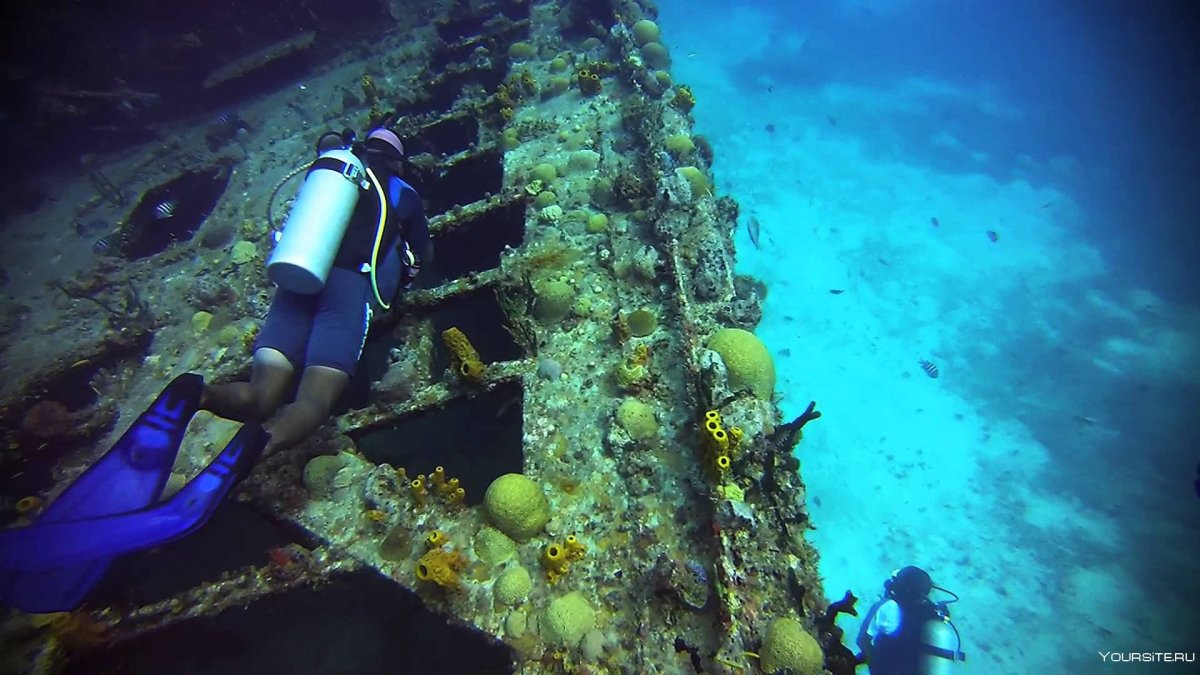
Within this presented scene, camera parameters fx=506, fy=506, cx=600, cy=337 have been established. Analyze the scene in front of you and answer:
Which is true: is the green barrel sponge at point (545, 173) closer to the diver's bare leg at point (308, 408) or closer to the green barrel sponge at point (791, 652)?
the diver's bare leg at point (308, 408)

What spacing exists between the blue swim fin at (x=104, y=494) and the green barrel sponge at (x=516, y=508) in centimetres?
259

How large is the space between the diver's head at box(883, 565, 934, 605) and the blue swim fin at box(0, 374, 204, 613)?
12.9 m

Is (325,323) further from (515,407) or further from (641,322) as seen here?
(641,322)

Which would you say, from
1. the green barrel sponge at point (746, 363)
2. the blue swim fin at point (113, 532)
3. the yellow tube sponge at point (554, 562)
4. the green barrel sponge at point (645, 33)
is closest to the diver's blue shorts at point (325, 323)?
the blue swim fin at point (113, 532)

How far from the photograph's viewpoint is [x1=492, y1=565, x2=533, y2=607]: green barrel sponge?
3.91m

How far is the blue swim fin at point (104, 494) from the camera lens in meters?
3.47

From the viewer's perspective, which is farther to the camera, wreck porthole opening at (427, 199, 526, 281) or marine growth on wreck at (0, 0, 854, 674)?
wreck porthole opening at (427, 199, 526, 281)

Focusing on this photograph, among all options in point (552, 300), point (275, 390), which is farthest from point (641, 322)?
point (275, 390)

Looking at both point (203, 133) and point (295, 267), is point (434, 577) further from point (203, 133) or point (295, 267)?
point (203, 133)

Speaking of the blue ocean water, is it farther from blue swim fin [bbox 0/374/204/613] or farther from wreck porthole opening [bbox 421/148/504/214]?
wreck porthole opening [bbox 421/148/504/214]

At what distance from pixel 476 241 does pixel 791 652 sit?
760cm

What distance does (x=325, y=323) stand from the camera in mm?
5141

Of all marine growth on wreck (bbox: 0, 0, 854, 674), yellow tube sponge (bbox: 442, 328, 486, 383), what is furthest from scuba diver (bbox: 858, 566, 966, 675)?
yellow tube sponge (bbox: 442, 328, 486, 383)

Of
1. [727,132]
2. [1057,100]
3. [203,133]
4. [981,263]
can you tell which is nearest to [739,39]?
[727,132]
